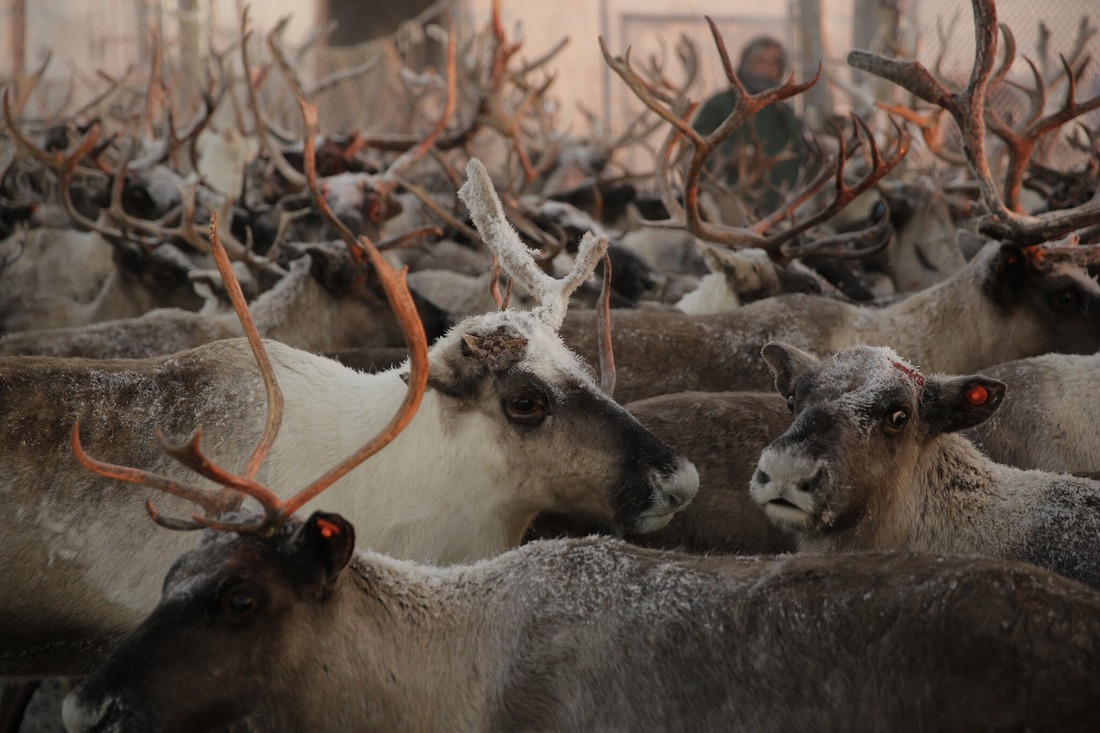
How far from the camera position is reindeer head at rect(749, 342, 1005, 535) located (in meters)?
2.64

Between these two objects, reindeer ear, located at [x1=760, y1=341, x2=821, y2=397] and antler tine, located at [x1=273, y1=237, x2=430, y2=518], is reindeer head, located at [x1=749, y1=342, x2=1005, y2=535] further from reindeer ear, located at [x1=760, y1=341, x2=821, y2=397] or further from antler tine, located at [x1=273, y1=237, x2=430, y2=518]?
antler tine, located at [x1=273, y1=237, x2=430, y2=518]

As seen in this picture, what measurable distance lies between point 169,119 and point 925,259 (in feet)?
13.5

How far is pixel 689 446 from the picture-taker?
3314mm

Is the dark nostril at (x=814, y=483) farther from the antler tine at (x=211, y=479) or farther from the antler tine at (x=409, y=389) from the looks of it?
the antler tine at (x=211, y=479)

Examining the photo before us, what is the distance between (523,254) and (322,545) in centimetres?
135

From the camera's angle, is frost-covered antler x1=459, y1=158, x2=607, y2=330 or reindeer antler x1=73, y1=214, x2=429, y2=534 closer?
reindeer antler x1=73, y1=214, x2=429, y2=534

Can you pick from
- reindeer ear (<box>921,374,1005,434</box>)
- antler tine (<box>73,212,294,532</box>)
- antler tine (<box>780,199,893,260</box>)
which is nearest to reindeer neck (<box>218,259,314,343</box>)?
antler tine (<box>780,199,893,260</box>)

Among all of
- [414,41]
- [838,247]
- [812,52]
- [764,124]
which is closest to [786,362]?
[838,247]

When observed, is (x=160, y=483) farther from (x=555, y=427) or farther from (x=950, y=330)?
(x=950, y=330)

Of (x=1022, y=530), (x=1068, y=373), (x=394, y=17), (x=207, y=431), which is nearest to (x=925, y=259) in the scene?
(x=1068, y=373)

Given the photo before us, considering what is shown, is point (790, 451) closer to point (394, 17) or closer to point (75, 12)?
point (75, 12)

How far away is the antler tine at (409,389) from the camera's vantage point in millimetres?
2189

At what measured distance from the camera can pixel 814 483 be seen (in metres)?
2.63

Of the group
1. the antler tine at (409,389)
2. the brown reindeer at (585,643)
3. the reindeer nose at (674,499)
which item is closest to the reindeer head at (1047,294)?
the reindeer nose at (674,499)
